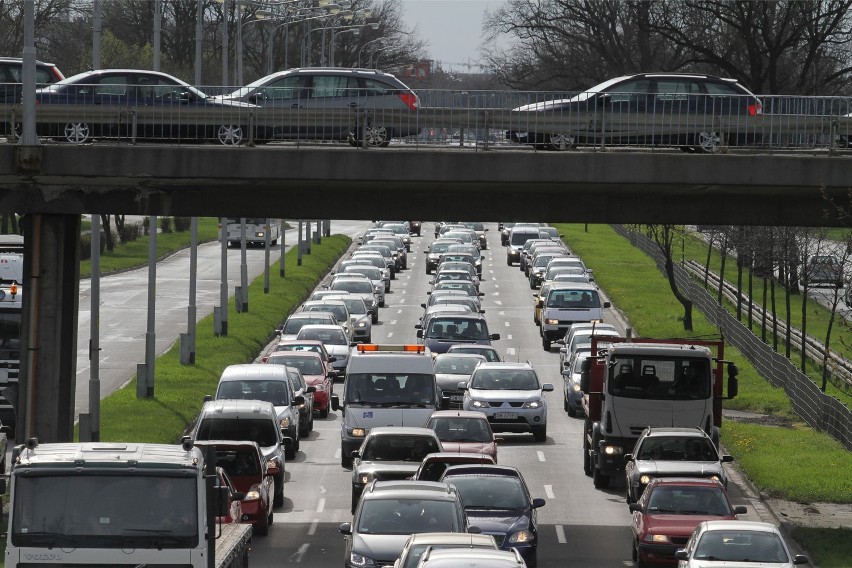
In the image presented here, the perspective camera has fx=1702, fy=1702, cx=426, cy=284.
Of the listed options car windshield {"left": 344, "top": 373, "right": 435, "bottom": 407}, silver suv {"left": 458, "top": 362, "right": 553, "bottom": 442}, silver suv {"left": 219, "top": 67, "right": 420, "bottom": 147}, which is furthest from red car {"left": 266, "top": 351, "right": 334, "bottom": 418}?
silver suv {"left": 219, "top": 67, "right": 420, "bottom": 147}

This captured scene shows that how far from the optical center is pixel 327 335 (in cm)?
4684

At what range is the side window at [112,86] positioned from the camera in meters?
30.5

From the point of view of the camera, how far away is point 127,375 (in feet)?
148

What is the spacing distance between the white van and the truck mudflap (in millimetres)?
13643

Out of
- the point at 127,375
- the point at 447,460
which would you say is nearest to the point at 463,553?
the point at 447,460

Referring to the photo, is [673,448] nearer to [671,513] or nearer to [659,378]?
[659,378]

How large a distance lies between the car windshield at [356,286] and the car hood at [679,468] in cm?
3419

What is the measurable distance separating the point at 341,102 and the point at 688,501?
11.2 metres

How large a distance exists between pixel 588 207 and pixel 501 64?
65.5 m

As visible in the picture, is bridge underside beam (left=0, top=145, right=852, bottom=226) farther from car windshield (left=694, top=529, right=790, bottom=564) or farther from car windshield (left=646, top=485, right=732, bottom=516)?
car windshield (left=694, top=529, right=790, bottom=564)

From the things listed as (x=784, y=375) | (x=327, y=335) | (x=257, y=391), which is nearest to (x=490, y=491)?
(x=257, y=391)

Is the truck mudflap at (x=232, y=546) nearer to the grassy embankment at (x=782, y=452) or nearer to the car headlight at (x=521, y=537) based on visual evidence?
the car headlight at (x=521, y=537)

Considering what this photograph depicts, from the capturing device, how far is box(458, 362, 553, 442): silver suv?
36.0 m

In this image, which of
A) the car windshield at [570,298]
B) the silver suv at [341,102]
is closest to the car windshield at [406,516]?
the silver suv at [341,102]
